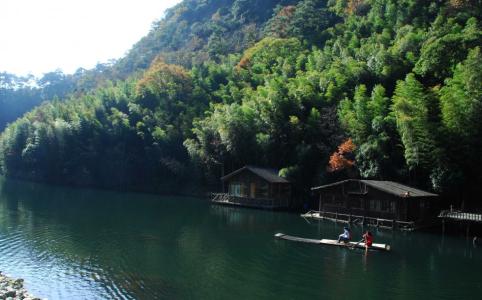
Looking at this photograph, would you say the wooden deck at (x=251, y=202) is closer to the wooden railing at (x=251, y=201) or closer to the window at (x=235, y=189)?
the wooden railing at (x=251, y=201)

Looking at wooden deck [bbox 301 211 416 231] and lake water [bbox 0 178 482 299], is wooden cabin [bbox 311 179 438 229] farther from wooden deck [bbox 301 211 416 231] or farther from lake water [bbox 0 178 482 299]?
lake water [bbox 0 178 482 299]

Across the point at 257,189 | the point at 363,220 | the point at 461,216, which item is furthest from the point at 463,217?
the point at 257,189

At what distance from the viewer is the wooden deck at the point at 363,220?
1342 inches

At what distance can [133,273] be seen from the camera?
20.6 m

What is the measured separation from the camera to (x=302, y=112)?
49.3 m

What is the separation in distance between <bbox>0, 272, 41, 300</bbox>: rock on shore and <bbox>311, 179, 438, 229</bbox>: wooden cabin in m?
25.0

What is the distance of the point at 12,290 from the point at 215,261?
30.4 ft

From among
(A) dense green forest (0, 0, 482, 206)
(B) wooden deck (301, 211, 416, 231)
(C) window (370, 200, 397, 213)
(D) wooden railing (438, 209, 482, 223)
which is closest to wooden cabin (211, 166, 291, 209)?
(A) dense green forest (0, 0, 482, 206)

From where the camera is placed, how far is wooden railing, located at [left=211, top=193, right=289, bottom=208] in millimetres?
46062

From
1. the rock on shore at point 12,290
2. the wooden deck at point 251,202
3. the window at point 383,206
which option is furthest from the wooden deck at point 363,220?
the rock on shore at point 12,290

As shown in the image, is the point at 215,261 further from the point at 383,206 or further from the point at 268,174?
the point at 268,174

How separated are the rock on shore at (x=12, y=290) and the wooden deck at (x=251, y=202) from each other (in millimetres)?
29394

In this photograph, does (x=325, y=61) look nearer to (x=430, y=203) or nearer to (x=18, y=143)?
(x=430, y=203)

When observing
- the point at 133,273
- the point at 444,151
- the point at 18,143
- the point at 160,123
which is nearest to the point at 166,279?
the point at 133,273
